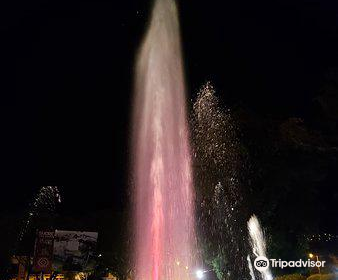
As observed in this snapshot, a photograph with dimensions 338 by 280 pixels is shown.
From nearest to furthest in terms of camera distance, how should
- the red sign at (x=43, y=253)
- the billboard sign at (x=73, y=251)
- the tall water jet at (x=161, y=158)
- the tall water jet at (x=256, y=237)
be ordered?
the tall water jet at (x=161, y=158) < the red sign at (x=43, y=253) < the tall water jet at (x=256, y=237) < the billboard sign at (x=73, y=251)

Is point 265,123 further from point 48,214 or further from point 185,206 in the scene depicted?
point 48,214

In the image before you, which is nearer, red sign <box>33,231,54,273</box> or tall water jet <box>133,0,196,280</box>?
tall water jet <box>133,0,196,280</box>

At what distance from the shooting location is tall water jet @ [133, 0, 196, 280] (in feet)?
44.7

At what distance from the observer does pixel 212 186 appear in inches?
944

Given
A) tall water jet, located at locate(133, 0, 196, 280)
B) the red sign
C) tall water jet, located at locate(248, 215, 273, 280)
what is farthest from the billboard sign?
tall water jet, located at locate(133, 0, 196, 280)

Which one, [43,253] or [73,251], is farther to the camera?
[73,251]

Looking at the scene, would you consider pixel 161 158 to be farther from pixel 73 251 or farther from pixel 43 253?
pixel 73 251

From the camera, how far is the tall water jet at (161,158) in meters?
13.6

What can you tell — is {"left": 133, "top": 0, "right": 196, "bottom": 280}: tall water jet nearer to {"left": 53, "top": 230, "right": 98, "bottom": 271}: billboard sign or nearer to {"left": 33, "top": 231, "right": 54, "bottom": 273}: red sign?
{"left": 33, "top": 231, "right": 54, "bottom": 273}: red sign

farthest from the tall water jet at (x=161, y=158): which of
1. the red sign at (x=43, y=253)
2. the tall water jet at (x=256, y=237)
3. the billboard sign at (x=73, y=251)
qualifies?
the billboard sign at (x=73, y=251)

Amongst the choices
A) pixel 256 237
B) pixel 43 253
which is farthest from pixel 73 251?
pixel 256 237

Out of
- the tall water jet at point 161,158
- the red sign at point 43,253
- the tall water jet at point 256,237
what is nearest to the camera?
the tall water jet at point 161,158

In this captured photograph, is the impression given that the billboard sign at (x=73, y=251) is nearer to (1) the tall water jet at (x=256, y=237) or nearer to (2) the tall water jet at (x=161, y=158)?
(1) the tall water jet at (x=256, y=237)

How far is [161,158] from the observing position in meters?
14.2
